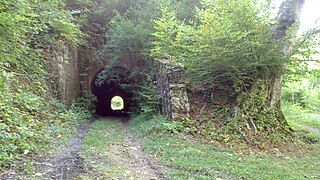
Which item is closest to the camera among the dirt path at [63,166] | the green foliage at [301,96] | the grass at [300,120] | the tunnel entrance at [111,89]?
the dirt path at [63,166]

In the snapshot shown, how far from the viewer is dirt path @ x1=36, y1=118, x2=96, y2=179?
5.04 m

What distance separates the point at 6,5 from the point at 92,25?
490 inches

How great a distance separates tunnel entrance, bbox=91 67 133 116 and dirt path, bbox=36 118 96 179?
9.62 metres

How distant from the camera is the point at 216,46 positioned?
28.0 ft

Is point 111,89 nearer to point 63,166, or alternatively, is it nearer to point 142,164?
point 142,164

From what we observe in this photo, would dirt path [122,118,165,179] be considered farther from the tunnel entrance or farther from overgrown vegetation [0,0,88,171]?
the tunnel entrance

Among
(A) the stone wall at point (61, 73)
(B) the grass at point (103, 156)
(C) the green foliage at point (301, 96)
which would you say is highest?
(A) the stone wall at point (61, 73)

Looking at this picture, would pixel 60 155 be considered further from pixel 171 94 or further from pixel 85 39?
pixel 85 39

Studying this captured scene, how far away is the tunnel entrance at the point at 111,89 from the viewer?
17.5 meters

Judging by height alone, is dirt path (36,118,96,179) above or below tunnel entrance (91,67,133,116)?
below

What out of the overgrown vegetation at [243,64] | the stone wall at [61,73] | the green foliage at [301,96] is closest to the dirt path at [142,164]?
the overgrown vegetation at [243,64]

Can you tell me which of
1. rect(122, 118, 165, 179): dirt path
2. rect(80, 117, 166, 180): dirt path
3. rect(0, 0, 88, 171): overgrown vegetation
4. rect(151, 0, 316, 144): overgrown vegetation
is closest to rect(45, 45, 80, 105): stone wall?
rect(0, 0, 88, 171): overgrown vegetation

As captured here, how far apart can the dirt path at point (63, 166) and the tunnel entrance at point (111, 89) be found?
9.62 meters

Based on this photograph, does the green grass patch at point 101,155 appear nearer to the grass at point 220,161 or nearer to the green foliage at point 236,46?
the grass at point 220,161
